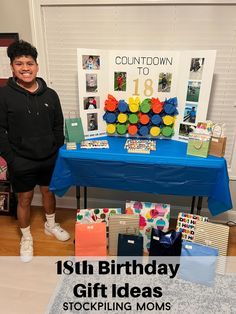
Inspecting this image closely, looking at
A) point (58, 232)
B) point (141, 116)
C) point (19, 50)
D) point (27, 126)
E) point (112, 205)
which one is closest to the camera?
point (19, 50)

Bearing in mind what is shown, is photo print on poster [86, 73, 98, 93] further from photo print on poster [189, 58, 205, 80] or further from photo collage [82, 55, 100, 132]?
photo print on poster [189, 58, 205, 80]

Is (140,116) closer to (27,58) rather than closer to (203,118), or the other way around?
(203,118)

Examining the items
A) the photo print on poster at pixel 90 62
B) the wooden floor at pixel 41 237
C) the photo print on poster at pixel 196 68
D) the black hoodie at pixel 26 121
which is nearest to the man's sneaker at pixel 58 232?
the wooden floor at pixel 41 237

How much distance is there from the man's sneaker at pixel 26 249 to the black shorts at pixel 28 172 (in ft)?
1.36

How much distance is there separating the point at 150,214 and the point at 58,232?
0.76 metres

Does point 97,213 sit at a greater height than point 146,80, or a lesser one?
lesser

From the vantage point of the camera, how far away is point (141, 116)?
74.8 inches

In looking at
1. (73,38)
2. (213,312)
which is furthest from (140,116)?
(213,312)

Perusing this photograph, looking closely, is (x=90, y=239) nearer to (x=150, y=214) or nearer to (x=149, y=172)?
(x=150, y=214)

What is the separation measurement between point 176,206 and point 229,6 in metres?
1.56

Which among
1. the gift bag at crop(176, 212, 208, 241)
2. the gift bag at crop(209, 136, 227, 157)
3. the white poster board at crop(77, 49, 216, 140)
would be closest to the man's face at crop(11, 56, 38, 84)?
the white poster board at crop(77, 49, 216, 140)

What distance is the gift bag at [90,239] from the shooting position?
1.78m

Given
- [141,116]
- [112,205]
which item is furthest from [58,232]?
[141,116]

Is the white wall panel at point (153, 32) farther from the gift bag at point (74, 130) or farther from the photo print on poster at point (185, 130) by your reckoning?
the gift bag at point (74, 130)
